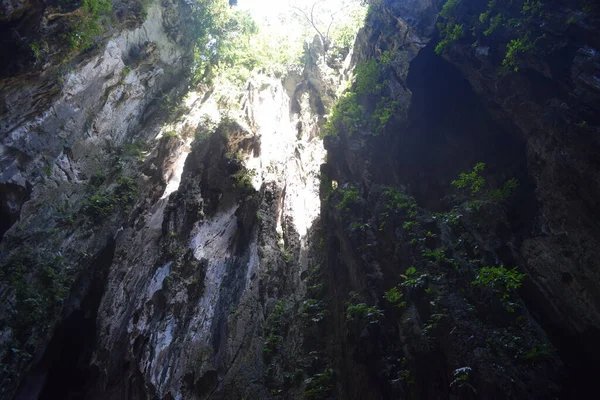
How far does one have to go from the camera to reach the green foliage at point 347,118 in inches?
453

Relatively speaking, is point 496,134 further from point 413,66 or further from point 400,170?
point 413,66

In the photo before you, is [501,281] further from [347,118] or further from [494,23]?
[347,118]

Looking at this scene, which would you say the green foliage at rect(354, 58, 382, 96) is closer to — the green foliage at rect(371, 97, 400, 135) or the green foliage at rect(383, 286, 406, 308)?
the green foliage at rect(371, 97, 400, 135)

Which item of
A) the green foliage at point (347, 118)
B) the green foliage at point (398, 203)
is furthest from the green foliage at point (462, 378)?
the green foliage at point (347, 118)

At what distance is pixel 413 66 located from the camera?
11.1 m

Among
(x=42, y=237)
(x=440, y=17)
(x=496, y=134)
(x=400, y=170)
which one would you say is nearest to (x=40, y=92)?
(x=42, y=237)

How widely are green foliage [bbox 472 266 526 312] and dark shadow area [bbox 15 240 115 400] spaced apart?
33.1ft

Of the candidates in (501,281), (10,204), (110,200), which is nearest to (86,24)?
(110,200)

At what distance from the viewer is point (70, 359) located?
9.94m

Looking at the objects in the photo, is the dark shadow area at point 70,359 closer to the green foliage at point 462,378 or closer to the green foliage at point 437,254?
the green foliage at point 462,378

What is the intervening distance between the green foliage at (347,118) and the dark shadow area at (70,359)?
9015 millimetres

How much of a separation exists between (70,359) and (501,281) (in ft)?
36.8

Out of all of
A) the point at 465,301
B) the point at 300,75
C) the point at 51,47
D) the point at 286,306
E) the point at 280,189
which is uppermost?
the point at 300,75

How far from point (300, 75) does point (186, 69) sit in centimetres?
552
